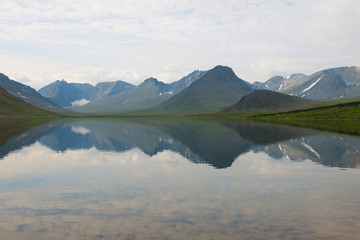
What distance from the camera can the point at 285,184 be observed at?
27672 mm

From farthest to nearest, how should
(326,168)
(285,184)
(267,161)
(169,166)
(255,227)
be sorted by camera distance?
(267,161) < (169,166) < (326,168) < (285,184) < (255,227)

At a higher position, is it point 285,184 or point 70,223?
point 285,184

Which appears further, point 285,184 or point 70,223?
point 285,184

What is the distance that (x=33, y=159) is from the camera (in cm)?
4372

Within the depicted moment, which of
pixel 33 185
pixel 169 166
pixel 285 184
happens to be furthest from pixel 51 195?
pixel 285 184

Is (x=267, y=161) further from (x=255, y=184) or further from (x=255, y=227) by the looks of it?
(x=255, y=227)

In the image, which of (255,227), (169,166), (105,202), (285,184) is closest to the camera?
(255,227)

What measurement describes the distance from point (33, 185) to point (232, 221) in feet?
62.0

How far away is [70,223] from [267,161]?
29597mm

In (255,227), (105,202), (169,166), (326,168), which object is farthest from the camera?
(169,166)

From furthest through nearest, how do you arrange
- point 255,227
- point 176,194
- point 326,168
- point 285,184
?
point 326,168 < point 285,184 < point 176,194 < point 255,227

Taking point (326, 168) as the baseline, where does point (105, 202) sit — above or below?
below

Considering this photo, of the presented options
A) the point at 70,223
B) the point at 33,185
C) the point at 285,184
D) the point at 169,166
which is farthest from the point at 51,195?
the point at 285,184

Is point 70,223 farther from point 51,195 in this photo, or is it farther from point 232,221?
point 232,221
